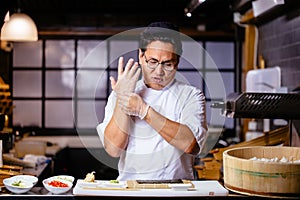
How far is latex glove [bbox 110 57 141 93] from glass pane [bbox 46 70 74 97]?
18.4ft

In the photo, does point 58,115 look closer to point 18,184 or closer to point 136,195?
point 18,184

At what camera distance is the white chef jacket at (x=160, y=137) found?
3.07 metres

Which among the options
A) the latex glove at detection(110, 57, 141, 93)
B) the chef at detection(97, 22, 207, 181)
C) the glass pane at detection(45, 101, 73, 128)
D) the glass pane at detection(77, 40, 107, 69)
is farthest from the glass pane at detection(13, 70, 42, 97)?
the latex glove at detection(110, 57, 141, 93)

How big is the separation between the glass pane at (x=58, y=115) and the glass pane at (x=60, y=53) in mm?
647

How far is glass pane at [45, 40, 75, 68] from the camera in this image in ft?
28.0

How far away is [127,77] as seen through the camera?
298 centimetres

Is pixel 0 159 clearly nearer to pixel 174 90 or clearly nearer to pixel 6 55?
pixel 174 90

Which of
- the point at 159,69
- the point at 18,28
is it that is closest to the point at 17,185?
the point at 159,69

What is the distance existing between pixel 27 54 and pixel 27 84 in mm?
488

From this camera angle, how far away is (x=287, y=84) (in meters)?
5.49

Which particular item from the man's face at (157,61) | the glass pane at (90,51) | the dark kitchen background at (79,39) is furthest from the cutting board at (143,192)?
the glass pane at (90,51)

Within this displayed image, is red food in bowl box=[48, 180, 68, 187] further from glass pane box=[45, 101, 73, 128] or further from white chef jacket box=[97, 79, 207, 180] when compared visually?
glass pane box=[45, 101, 73, 128]

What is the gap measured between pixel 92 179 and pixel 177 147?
21.5 inches

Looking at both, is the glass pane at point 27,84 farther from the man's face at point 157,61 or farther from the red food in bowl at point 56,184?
the red food in bowl at point 56,184
